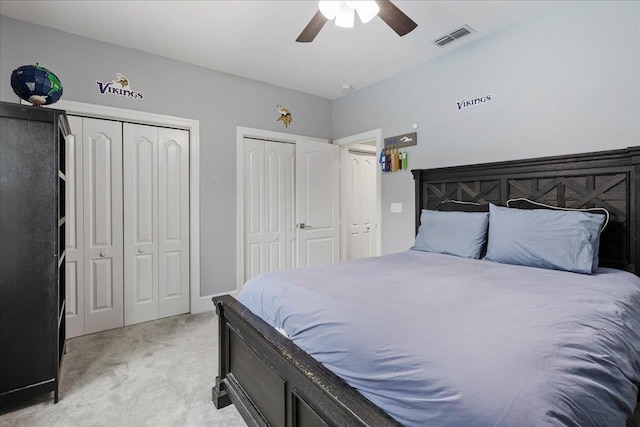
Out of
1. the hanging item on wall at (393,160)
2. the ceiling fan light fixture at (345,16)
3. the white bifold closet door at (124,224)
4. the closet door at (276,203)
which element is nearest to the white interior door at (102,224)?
the white bifold closet door at (124,224)

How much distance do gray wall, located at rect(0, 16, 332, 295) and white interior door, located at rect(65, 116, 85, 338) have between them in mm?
409

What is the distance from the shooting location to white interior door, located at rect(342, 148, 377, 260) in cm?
462

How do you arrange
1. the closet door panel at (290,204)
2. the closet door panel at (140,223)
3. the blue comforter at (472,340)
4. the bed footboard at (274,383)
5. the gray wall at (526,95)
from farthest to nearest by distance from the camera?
the closet door panel at (290,204), the closet door panel at (140,223), the gray wall at (526,95), the bed footboard at (274,383), the blue comforter at (472,340)

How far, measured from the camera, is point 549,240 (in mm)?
1998

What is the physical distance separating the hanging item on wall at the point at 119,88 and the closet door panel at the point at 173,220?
1.27 feet

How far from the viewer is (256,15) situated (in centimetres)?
246

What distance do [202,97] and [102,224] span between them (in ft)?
5.30

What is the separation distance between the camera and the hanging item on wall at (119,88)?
287cm

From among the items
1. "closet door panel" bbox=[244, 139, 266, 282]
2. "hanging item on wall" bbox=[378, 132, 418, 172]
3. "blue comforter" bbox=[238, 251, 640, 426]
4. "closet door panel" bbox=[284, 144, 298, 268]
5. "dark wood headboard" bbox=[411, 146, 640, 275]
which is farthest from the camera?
"closet door panel" bbox=[284, 144, 298, 268]

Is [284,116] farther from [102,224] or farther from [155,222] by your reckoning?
[102,224]

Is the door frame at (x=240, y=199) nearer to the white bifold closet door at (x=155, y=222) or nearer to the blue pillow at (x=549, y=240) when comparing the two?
the white bifold closet door at (x=155, y=222)

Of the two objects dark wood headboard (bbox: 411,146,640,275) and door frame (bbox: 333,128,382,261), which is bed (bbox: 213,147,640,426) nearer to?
dark wood headboard (bbox: 411,146,640,275)

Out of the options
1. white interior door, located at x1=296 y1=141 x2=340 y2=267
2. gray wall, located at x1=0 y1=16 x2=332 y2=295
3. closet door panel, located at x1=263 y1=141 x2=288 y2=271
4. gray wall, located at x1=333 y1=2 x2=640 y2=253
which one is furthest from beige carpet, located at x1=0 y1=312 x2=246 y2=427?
gray wall, located at x1=333 y1=2 x2=640 y2=253

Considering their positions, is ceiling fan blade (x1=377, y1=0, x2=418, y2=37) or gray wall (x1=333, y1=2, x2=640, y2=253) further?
gray wall (x1=333, y1=2, x2=640, y2=253)
